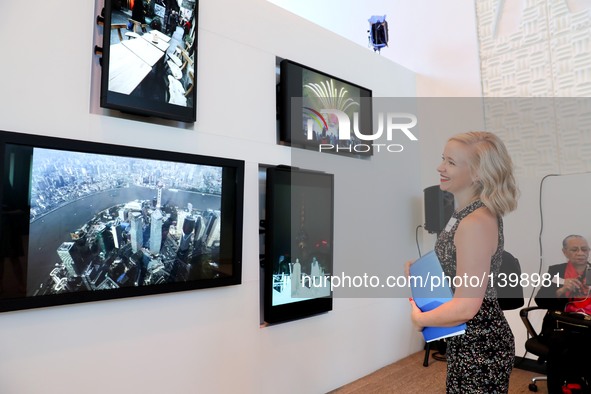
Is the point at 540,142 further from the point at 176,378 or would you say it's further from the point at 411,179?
the point at 176,378

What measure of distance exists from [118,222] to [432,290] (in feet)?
5.42

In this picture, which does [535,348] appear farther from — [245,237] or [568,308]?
[245,237]

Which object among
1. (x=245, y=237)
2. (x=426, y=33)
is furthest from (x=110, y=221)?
(x=426, y=33)

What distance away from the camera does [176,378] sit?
2482 millimetres

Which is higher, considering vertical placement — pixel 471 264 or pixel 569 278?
pixel 471 264

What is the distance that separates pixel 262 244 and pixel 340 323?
3.67 feet

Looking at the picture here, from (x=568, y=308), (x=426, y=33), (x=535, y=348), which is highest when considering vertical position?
(x=426, y=33)

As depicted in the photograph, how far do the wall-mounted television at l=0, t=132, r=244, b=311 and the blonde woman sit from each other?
4.76ft

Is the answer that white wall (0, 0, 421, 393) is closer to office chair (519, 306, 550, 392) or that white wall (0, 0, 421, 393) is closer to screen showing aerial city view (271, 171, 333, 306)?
screen showing aerial city view (271, 171, 333, 306)

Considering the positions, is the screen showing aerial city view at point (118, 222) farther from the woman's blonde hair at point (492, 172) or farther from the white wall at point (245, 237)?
the woman's blonde hair at point (492, 172)

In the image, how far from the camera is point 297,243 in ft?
10.3

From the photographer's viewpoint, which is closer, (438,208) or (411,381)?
(411,381)

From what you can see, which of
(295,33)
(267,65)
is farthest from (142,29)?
(295,33)

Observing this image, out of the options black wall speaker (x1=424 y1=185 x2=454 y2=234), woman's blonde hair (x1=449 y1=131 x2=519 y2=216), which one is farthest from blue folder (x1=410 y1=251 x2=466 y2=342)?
black wall speaker (x1=424 y1=185 x2=454 y2=234)
